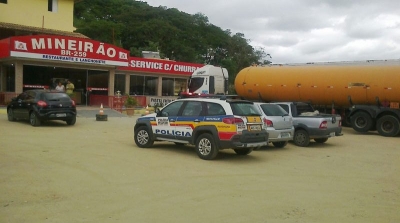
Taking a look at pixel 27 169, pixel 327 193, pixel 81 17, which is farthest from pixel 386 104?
pixel 81 17

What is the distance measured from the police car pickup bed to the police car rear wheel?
1.02 feet

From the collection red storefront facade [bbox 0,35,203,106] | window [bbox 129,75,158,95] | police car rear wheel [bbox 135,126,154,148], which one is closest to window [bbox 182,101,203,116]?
police car rear wheel [bbox 135,126,154,148]

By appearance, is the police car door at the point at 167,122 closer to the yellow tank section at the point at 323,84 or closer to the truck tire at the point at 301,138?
the truck tire at the point at 301,138

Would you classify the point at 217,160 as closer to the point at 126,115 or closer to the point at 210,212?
the point at 210,212

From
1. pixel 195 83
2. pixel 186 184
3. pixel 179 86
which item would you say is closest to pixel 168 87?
pixel 179 86

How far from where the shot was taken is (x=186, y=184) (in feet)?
25.6

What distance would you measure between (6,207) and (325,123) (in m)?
10.5

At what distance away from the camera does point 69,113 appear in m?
17.5

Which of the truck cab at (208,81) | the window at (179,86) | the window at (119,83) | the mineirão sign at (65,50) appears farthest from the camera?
the window at (179,86)

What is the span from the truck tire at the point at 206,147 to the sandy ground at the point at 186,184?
0.62 feet

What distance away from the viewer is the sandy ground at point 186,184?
19.8 ft

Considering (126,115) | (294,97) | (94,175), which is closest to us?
(94,175)

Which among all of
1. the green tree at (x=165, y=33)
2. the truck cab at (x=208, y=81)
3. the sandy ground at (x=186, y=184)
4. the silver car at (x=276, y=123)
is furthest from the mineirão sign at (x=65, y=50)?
the green tree at (x=165, y=33)

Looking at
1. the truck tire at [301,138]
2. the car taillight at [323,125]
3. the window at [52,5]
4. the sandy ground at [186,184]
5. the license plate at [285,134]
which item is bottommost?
the sandy ground at [186,184]
